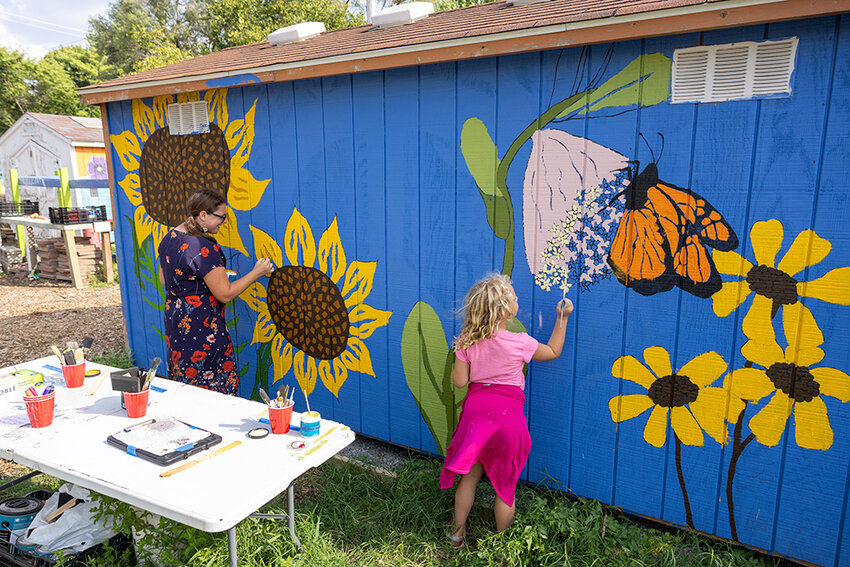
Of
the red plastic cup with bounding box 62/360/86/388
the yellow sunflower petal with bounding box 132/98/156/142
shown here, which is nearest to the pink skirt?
the red plastic cup with bounding box 62/360/86/388

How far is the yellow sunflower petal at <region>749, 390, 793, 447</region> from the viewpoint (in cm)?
262

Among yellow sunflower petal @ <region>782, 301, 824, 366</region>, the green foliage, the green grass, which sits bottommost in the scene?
the green grass

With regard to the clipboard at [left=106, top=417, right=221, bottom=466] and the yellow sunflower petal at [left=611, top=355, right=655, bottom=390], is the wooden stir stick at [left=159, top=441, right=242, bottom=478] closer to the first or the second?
the clipboard at [left=106, top=417, right=221, bottom=466]

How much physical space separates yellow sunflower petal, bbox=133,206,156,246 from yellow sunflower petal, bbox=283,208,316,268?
64.5 inches

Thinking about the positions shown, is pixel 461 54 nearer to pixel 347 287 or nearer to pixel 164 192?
pixel 347 287

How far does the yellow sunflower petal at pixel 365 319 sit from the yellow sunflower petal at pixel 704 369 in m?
1.86

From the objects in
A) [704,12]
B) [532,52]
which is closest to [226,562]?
[532,52]

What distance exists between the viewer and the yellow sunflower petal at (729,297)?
2641 millimetres

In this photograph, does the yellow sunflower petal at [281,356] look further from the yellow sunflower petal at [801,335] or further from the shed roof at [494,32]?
the yellow sunflower petal at [801,335]

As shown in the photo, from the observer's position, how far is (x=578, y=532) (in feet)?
9.48

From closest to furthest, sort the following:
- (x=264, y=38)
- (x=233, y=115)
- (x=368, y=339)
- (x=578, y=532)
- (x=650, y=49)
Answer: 1. (x=650, y=49)
2. (x=578, y=532)
3. (x=368, y=339)
4. (x=233, y=115)
5. (x=264, y=38)

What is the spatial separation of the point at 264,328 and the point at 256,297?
0.25 meters

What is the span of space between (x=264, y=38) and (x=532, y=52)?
1632 centimetres

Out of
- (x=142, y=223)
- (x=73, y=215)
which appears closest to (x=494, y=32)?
(x=142, y=223)
